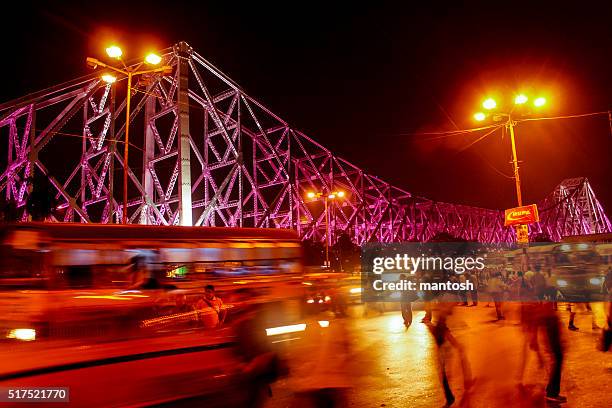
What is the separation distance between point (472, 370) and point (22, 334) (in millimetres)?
6105

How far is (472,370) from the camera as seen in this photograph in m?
7.54

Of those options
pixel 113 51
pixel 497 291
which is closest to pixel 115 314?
pixel 113 51

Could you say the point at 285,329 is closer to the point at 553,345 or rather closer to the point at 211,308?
the point at 211,308

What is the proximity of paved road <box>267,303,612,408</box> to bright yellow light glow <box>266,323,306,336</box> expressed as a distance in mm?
719

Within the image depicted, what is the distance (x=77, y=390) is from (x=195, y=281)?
1887mm

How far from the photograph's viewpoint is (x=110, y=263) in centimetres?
530

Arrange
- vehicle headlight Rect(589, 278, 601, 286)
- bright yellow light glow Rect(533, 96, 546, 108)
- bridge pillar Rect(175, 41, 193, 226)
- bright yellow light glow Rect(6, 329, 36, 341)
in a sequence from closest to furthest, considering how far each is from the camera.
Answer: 1. bright yellow light glow Rect(6, 329, 36, 341)
2. bright yellow light glow Rect(533, 96, 546, 108)
3. vehicle headlight Rect(589, 278, 601, 286)
4. bridge pillar Rect(175, 41, 193, 226)

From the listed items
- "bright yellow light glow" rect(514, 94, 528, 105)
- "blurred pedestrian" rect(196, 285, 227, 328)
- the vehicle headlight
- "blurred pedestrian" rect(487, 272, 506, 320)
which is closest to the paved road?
"blurred pedestrian" rect(196, 285, 227, 328)

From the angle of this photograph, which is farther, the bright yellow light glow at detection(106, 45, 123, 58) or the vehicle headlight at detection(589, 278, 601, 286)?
the vehicle headlight at detection(589, 278, 601, 286)

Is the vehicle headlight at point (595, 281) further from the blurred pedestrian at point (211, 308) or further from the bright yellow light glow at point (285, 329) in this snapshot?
the blurred pedestrian at point (211, 308)

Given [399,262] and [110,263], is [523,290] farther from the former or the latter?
[110,263]

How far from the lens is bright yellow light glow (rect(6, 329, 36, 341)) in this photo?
4379 mm

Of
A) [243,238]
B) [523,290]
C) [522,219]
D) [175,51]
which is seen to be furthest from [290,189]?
[243,238]

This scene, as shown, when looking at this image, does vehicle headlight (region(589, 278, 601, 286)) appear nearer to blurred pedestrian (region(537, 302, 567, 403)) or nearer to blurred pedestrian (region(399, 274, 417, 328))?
blurred pedestrian (region(399, 274, 417, 328))
